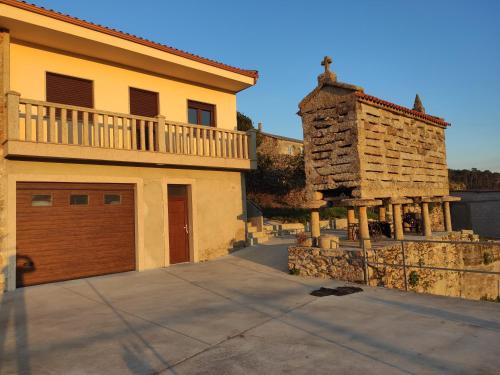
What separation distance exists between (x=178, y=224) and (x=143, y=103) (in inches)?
171

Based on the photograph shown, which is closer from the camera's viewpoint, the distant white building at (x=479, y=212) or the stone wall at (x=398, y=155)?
the stone wall at (x=398, y=155)

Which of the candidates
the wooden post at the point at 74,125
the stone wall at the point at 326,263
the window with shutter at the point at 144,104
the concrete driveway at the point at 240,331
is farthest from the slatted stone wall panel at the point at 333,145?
the wooden post at the point at 74,125

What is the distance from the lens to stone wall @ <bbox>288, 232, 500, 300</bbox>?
968cm

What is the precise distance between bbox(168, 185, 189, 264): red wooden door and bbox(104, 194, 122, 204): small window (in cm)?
179

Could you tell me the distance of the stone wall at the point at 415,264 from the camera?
968 cm

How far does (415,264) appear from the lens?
1130 centimetres

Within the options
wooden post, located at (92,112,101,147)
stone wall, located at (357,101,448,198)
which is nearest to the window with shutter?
wooden post, located at (92,112,101,147)

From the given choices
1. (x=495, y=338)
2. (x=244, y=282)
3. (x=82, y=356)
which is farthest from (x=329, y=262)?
(x=82, y=356)

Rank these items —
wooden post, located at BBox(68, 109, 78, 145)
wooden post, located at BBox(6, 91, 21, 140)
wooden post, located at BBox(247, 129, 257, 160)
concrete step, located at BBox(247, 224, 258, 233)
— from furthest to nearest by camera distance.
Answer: concrete step, located at BBox(247, 224, 258, 233), wooden post, located at BBox(247, 129, 257, 160), wooden post, located at BBox(68, 109, 78, 145), wooden post, located at BBox(6, 91, 21, 140)

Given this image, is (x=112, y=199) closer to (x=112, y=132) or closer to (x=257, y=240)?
(x=112, y=132)

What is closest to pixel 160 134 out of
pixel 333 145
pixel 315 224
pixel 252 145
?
pixel 252 145

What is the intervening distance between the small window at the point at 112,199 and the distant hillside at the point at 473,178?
30976 mm

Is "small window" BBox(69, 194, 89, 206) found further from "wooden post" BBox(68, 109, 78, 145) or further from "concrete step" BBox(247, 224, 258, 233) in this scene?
"concrete step" BBox(247, 224, 258, 233)

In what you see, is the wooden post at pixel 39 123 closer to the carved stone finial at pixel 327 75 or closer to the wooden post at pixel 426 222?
the carved stone finial at pixel 327 75
